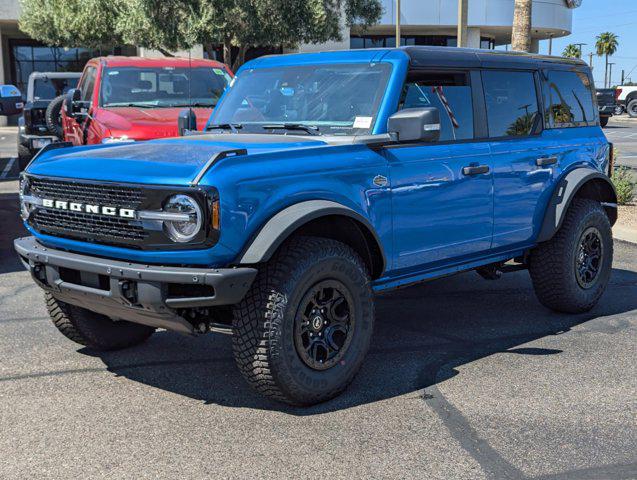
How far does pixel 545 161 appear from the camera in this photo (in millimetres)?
5906

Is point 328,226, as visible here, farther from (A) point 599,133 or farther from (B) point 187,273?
(A) point 599,133

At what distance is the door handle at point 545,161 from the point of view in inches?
230

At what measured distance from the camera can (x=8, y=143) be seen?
27.3 m

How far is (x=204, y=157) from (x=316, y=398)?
4.67ft

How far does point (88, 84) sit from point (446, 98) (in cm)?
675

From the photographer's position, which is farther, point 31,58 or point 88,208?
point 31,58

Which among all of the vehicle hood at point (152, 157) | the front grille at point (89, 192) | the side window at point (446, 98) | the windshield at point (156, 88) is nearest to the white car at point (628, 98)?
the windshield at point (156, 88)

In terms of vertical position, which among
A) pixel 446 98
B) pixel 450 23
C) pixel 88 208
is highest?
pixel 450 23

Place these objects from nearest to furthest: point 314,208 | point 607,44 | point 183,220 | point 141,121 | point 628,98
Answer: point 183,220
point 314,208
point 141,121
point 628,98
point 607,44

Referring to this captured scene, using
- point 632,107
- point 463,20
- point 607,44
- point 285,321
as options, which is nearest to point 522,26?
point 463,20

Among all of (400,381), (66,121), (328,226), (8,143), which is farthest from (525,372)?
(8,143)

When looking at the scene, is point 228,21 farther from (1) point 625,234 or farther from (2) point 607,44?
(2) point 607,44

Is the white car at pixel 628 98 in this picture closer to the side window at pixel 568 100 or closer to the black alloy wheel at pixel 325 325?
the side window at pixel 568 100

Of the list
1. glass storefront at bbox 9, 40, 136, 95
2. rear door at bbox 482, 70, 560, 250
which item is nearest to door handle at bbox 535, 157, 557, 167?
rear door at bbox 482, 70, 560, 250
